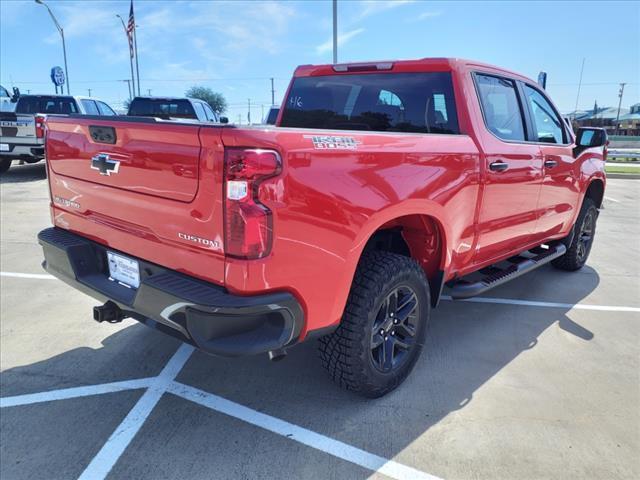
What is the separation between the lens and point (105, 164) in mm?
2469

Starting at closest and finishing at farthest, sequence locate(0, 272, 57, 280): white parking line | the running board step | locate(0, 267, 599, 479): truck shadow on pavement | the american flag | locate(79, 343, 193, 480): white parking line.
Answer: locate(79, 343, 193, 480): white parking line → locate(0, 267, 599, 479): truck shadow on pavement → the running board step → locate(0, 272, 57, 280): white parking line → the american flag

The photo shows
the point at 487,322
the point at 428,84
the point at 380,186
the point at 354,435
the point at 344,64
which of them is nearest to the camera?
the point at 380,186

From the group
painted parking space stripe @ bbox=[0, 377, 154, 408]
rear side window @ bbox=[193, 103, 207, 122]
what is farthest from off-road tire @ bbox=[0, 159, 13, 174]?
painted parking space stripe @ bbox=[0, 377, 154, 408]

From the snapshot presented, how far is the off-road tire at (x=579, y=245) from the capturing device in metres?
5.23

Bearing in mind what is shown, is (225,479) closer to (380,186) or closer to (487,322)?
(380,186)

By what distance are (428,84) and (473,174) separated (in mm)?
752

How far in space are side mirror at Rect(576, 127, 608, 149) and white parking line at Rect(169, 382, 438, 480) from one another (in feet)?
12.0

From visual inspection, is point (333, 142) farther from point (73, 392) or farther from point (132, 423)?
point (73, 392)

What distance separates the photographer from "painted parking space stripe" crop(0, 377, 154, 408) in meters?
2.75

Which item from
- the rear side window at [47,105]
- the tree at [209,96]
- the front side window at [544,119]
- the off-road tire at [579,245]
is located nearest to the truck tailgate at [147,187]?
the front side window at [544,119]

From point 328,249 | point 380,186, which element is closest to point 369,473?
point 328,249

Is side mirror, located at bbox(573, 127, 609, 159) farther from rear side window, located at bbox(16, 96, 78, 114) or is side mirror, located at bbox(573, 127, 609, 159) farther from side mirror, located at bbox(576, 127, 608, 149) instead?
rear side window, located at bbox(16, 96, 78, 114)

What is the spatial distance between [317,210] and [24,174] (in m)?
13.7

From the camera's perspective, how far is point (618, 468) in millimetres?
2330
